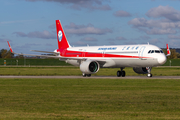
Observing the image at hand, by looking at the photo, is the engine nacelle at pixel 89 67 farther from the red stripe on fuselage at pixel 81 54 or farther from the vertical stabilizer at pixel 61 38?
the vertical stabilizer at pixel 61 38

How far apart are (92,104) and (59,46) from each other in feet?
125

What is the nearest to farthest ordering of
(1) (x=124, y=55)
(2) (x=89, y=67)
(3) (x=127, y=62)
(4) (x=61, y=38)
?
(3) (x=127, y=62) < (1) (x=124, y=55) < (2) (x=89, y=67) < (4) (x=61, y=38)

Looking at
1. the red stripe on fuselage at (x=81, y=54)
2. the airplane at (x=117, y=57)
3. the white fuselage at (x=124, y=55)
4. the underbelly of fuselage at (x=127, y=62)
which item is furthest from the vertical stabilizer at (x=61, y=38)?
the underbelly of fuselage at (x=127, y=62)

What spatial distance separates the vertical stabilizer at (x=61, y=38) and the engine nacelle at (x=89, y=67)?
31.4ft

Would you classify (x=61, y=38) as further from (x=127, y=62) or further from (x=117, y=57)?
(x=127, y=62)

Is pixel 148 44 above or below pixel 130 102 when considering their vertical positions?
above

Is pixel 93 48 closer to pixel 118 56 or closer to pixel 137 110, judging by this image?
pixel 118 56

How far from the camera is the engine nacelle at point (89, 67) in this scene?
1604 inches

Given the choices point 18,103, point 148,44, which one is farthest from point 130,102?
point 148,44

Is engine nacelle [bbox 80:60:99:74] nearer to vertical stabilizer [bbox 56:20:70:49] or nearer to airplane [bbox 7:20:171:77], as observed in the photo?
airplane [bbox 7:20:171:77]

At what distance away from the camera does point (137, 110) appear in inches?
519

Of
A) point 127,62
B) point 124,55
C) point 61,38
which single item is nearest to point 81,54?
point 61,38

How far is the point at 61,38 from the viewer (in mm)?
52062

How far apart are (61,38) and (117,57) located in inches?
577
